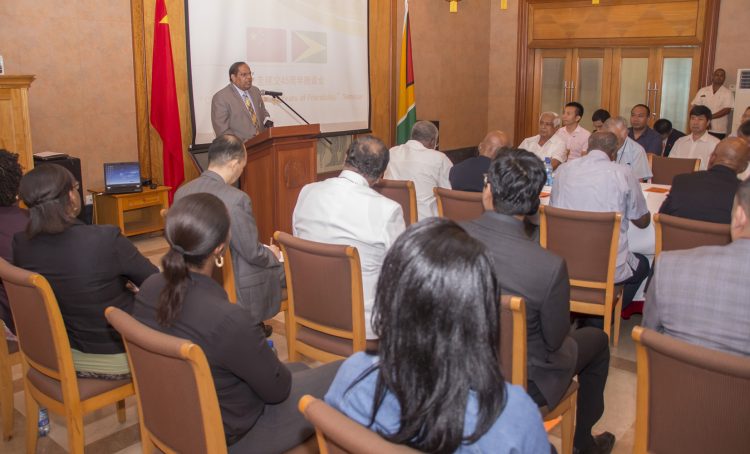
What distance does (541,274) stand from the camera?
6.89 feet

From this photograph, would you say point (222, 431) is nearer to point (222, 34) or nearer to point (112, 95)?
point (112, 95)

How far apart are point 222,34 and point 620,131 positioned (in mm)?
4115

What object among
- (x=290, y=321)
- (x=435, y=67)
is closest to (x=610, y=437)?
(x=290, y=321)

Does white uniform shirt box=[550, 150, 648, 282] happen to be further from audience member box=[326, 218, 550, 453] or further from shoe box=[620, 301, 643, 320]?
audience member box=[326, 218, 550, 453]

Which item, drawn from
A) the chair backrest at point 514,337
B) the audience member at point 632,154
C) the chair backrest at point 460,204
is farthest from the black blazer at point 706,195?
the chair backrest at point 514,337

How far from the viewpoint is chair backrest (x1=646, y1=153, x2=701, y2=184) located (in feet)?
18.0

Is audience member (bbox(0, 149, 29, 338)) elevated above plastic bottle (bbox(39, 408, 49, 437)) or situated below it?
above

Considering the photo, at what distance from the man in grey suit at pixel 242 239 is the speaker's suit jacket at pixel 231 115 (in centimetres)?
296

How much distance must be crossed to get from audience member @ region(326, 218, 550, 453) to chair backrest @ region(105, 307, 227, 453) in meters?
0.63

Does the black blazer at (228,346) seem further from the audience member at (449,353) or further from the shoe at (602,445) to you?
the shoe at (602,445)

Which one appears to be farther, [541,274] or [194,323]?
[541,274]

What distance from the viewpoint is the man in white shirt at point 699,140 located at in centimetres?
625

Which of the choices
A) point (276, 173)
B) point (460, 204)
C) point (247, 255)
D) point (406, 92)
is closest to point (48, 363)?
point (247, 255)

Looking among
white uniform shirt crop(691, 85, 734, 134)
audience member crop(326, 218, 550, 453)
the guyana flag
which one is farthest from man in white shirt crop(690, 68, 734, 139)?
audience member crop(326, 218, 550, 453)
